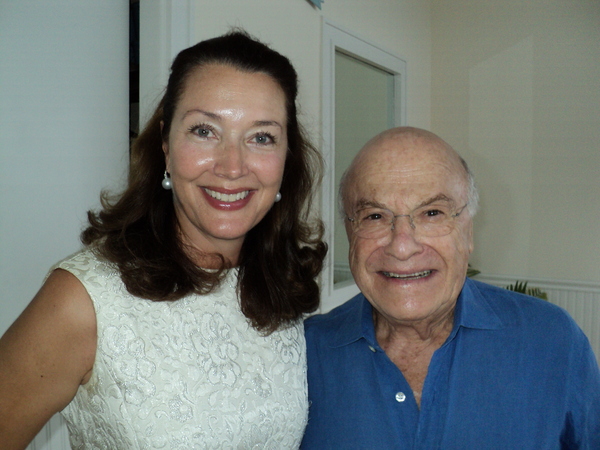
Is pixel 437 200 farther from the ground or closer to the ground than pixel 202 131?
closer to the ground

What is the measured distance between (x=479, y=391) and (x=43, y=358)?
0.97m

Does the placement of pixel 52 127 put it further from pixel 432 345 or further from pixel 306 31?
pixel 306 31

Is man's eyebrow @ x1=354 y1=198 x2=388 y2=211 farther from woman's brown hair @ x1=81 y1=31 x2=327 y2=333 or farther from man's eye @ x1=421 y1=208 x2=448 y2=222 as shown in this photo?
woman's brown hair @ x1=81 y1=31 x2=327 y2=333

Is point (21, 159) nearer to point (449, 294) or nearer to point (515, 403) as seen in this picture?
point (449, 294)

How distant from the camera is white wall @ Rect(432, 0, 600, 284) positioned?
4.19 meters

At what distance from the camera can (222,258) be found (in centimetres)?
135

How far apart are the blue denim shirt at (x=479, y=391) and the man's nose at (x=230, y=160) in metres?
0.53

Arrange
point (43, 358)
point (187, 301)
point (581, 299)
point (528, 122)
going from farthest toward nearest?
point (528, 122) < point (581, 299) < point (187, 301) < point (43, 358)

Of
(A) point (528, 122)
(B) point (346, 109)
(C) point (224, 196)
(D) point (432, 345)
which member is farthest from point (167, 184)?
(A) point (528, 122)

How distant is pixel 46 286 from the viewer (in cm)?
103

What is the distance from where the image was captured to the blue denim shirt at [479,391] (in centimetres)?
116

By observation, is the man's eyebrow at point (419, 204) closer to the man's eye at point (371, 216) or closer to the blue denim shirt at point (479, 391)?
the man's eye at point (371, 216)

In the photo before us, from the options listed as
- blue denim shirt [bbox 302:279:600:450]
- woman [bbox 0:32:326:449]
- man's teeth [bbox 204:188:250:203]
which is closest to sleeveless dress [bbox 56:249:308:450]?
woman [bbox 0:32:326:449]

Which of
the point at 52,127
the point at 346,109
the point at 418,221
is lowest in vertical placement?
the point at 418,221
